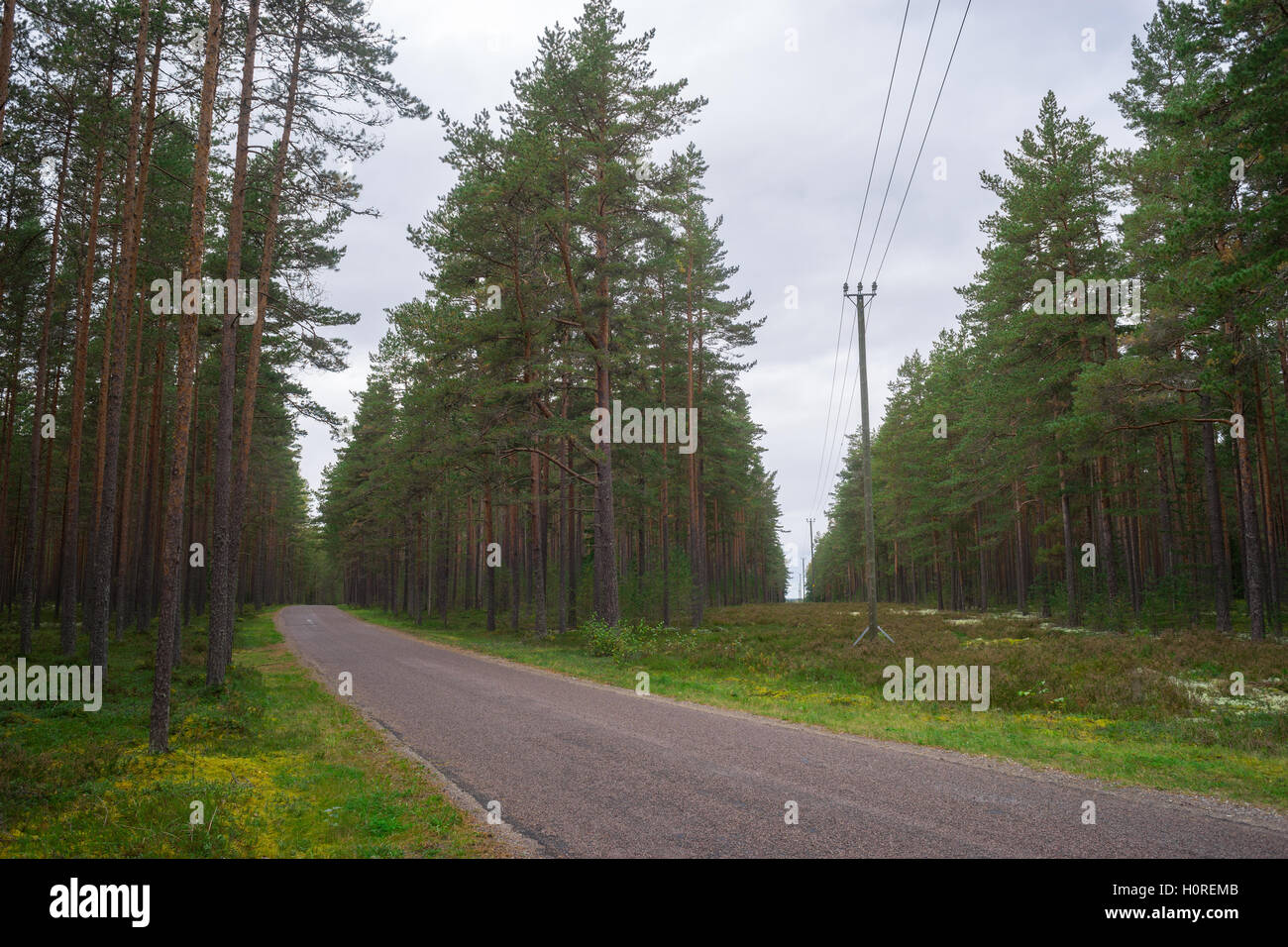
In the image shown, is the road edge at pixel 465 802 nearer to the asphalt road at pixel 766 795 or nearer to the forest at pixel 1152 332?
the asphalt road at pixel 766 795

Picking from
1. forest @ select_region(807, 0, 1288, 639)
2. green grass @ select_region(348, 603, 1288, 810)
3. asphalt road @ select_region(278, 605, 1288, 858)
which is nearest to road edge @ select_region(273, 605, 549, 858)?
asphalt road @ select_region(278, 605, 1288, 858)

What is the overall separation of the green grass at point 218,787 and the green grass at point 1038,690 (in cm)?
735

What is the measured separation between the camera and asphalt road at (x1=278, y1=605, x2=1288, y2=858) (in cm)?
586

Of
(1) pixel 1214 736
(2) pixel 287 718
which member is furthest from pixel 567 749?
(1) pixel 1214 736

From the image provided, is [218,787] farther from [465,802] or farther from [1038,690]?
[1038,690]

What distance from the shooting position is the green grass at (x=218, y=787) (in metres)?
5.94

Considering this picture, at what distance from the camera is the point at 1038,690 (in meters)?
14.0

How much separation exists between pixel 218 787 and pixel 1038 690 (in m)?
14.8

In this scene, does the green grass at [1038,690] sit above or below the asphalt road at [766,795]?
below

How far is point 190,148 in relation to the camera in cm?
2047

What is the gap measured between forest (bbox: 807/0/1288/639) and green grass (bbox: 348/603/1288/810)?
20.5 ft

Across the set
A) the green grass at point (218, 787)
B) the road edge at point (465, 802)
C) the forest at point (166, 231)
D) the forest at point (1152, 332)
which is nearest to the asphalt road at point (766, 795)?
the road edge at point (465, 802)
